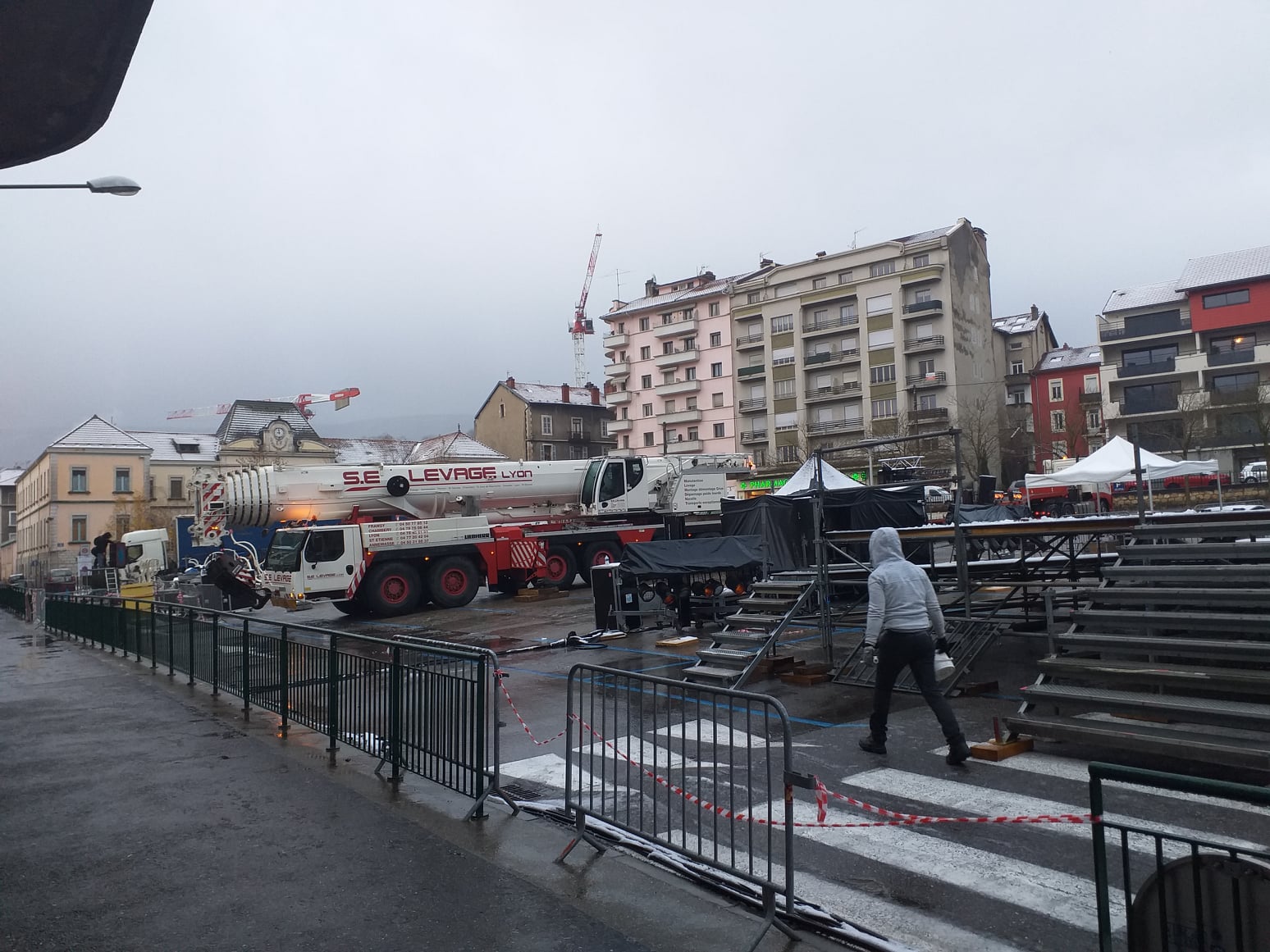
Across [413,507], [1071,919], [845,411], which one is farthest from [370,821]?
[845,411]

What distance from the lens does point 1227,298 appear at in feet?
187

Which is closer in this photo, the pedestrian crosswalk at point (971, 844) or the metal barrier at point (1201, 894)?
the metal barrier at point (1201, 894)

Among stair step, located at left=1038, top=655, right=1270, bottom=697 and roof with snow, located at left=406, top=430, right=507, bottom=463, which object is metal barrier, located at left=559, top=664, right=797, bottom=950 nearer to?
stair step, located at left=1038, top=655, right=1270, bottom=697

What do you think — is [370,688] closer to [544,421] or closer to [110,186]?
[110,186]

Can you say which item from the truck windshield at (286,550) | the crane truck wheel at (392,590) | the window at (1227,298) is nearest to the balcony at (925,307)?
the window at (1227,298)

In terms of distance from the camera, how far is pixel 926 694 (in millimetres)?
7395

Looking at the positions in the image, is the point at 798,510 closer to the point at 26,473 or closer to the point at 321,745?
the point at 321,745

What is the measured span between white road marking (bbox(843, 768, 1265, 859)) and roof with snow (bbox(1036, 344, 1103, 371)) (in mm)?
66820

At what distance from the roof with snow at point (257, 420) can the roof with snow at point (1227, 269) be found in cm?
6310

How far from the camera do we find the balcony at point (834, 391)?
204 feet

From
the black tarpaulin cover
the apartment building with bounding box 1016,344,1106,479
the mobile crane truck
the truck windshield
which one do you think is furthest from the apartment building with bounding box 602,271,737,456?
the black tarpaulin cover

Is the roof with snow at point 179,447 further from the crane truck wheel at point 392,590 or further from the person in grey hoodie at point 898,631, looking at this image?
the person in grey hoodie at point 898,631

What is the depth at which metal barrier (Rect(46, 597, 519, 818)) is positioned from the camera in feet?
20.5

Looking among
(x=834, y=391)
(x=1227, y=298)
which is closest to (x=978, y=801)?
(x=834, y=391)
